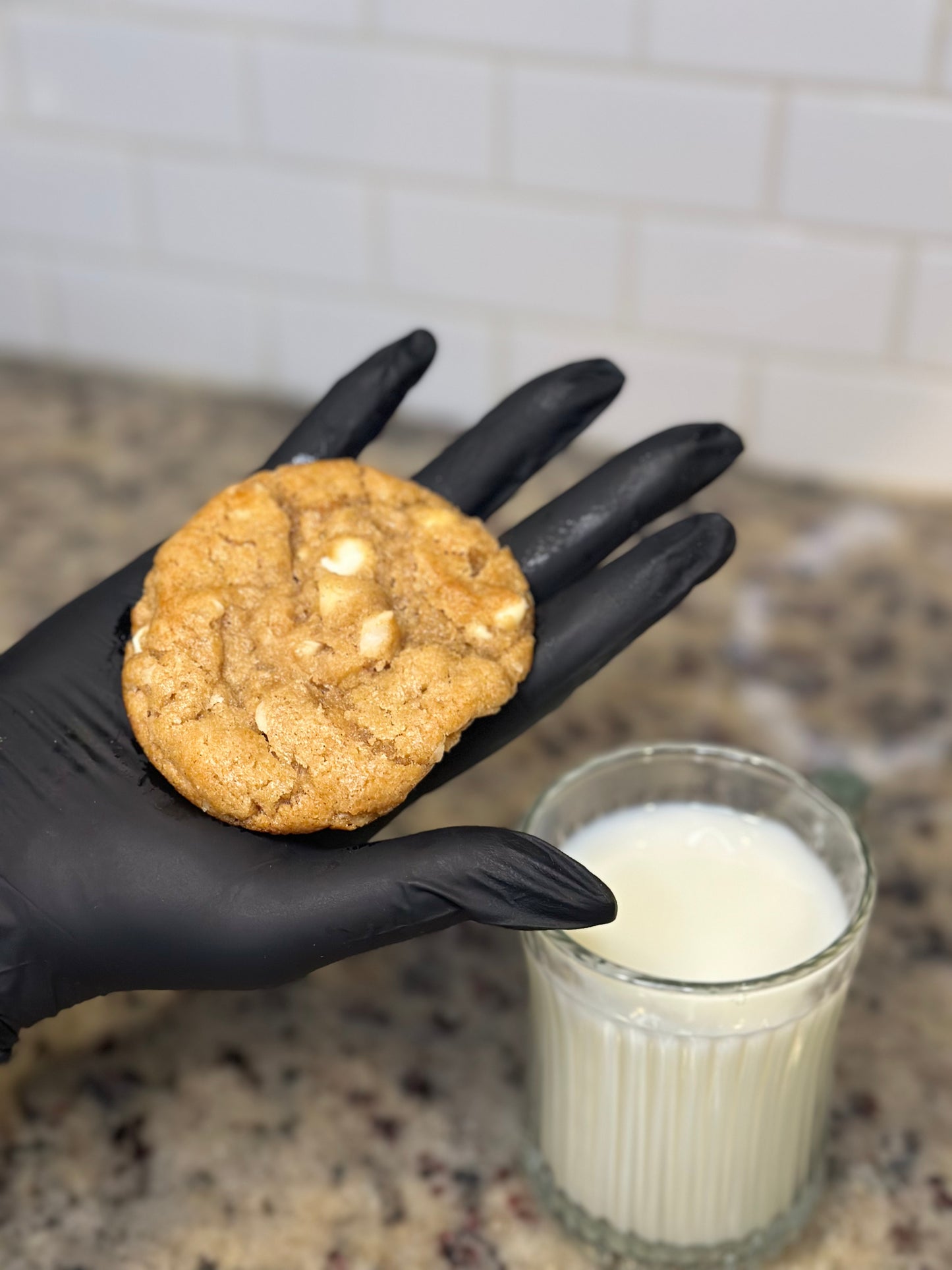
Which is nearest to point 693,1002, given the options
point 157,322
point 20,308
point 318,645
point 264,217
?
point 318,645

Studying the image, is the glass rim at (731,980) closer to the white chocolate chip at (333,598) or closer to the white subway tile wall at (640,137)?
the white chocolate chip at (333,598)

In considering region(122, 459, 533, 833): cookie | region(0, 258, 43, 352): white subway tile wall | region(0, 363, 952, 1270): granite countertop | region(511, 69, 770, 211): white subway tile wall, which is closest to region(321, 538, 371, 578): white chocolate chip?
region(122, 459, 533, 833): cookie

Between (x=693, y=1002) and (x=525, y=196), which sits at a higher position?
(x=525, y=196)

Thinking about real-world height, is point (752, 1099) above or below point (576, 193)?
below

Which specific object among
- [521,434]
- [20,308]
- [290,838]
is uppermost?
[521,434]

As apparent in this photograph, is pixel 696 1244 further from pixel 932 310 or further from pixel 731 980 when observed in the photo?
pixel 932 310

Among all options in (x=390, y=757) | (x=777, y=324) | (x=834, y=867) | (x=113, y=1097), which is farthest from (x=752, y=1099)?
(x=777, y=324)

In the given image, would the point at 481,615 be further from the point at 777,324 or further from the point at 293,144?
the point at 293,144
